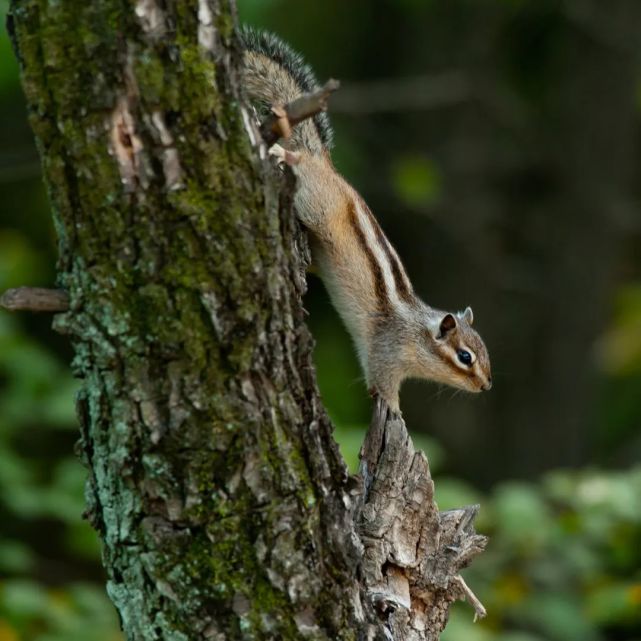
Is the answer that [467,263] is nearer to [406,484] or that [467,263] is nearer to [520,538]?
[520,538]

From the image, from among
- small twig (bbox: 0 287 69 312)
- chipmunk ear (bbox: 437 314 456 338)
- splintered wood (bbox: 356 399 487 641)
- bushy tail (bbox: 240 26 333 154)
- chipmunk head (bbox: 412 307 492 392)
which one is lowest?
splintered wood (bbox: 356 399 487 641)

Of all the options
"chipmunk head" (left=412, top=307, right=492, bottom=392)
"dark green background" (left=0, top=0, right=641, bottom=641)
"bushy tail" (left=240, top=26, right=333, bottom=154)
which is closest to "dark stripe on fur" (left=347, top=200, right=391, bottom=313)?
"bushy tail" (left=240, top=26, right=333, bottom=154)

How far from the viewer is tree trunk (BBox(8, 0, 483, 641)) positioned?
2.08 m

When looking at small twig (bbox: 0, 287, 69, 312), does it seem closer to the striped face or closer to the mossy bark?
the mossy bark

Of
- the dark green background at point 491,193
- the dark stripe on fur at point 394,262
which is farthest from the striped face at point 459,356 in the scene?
the dark green background at point 491,193

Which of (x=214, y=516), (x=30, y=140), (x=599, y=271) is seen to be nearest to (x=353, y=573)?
(x=214, y=516)

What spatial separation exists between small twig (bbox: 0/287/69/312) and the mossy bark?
34 millimetres

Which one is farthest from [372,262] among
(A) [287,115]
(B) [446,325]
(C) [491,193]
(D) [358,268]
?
(C) [491,193]

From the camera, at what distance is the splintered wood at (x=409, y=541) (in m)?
2.84

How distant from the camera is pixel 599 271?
8750mm

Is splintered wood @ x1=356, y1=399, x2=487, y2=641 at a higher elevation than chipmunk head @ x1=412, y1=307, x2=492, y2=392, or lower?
lower

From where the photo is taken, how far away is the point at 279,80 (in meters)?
3.55

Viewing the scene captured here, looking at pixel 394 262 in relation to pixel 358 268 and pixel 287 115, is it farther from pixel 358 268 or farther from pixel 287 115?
pixel 287 115

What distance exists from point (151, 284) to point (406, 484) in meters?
1.06
